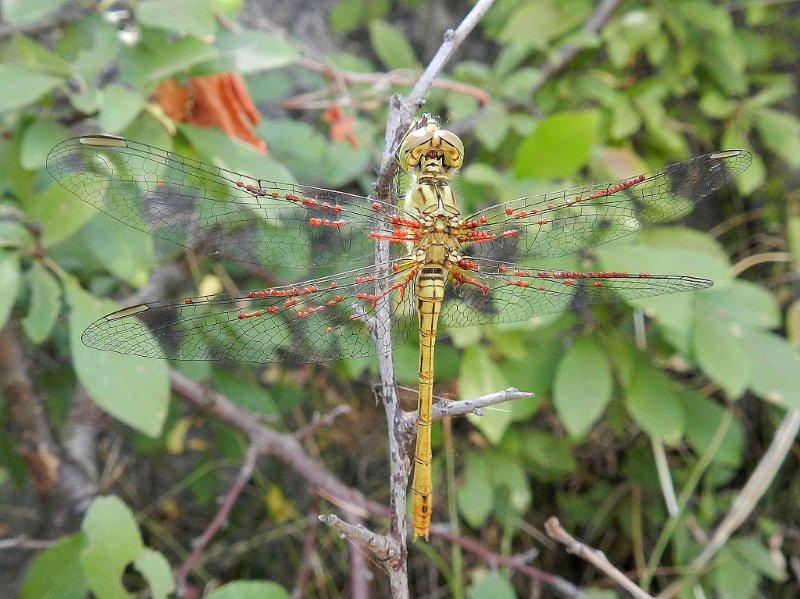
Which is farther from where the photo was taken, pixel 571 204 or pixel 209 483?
pixel 209 483

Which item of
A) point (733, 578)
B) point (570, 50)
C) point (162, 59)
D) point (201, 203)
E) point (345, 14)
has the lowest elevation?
point (733, 578)

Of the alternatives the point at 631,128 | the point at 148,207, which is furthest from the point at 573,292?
the point at 631,128

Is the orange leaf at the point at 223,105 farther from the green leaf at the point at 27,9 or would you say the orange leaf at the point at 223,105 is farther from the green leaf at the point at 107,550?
the green leaf at the point at 107,550

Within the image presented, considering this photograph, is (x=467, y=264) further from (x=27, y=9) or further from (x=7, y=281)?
(x=27, y=9)

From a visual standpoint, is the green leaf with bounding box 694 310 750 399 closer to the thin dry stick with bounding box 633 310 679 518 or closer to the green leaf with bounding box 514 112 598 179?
the thin dry stick with bounding box 633 310 679 518

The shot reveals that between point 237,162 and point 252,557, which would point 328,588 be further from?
point 237,162

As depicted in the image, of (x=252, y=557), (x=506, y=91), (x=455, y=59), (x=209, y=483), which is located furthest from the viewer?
(x=455, y=59)

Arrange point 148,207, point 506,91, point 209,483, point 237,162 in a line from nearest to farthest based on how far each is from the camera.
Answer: point 148,207 → point 237,162 → point 506,91 → point 209,483

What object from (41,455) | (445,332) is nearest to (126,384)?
(41,455)
